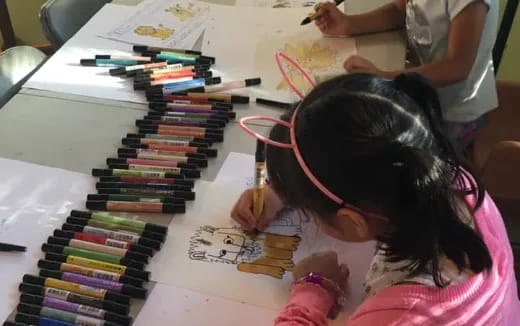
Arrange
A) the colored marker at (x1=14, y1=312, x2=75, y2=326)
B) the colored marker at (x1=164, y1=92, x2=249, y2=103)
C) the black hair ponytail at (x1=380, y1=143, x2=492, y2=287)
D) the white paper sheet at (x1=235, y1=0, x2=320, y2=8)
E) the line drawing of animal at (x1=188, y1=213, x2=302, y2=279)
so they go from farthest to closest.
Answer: the white paper sheet at (x1=235, y1=0, x2=320, y2=8), the colored marker at (x1=164, y1=92, x2=249, y2=103), the line drawing of animal at (x1=188, y1=213, x2=302, y2=279), the colored marker at (x1=14, y1=312, x2=75, y2=326), the black hair ponytail at (x1=380, y1=143, x2=492, y2=287)

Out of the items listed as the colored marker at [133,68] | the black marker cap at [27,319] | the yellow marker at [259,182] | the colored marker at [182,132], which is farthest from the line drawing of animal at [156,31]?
the black marker cap at [27,319]

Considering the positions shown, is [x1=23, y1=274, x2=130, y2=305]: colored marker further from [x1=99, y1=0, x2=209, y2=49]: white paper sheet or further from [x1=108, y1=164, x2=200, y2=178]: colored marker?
[x1=99, y1=0, x2=209, y2=49]: white paper sheet

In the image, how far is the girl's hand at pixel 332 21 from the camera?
1.36 m

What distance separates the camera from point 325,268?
81 centimetres

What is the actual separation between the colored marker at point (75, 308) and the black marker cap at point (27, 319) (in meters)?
0.02

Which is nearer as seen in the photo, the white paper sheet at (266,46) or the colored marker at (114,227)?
the colored marker at (114,227)

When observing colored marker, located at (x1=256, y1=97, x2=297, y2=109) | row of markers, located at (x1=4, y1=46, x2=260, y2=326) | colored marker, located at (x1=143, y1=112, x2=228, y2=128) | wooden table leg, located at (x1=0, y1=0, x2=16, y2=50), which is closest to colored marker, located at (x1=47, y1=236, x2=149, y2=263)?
row of markers, located at (x1=4, y1=46, x2=260, y2=326)

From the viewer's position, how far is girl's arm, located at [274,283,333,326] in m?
0.74

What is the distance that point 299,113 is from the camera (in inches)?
27.0

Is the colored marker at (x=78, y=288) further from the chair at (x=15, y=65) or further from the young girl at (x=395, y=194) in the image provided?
the chair at (x=15, y=65)

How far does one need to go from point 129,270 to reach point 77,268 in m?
0.07

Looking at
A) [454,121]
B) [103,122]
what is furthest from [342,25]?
[103,122]

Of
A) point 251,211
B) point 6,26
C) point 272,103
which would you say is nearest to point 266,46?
point 272,103

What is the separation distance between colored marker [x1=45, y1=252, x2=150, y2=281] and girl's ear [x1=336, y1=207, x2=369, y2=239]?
289 millimetres
